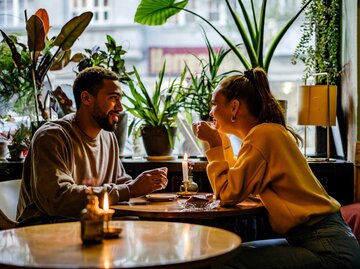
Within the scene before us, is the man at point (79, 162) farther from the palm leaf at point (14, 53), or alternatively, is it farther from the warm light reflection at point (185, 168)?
the palm leaf at point (14, 53)

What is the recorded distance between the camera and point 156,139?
4.12 meters

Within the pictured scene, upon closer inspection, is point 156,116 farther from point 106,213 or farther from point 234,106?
point 106,213

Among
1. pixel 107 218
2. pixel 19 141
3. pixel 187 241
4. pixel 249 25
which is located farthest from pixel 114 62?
pixel 187 241

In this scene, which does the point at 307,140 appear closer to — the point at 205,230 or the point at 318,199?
the point at 318,199

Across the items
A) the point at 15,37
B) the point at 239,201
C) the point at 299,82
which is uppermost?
the point at 15,37

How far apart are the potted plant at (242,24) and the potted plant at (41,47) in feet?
1.39

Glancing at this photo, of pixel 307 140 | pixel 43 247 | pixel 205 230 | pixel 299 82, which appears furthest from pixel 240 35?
pixel 43 247

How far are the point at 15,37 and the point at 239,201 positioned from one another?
6.86ft

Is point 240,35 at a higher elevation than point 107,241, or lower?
higher

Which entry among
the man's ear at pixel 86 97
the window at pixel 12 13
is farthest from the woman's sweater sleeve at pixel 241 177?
the window at pixel 12 13

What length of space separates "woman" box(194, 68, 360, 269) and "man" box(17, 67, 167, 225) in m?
0.49

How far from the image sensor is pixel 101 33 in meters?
4.55

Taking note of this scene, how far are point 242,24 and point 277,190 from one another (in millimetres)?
1860

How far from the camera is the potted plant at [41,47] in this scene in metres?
3.92
